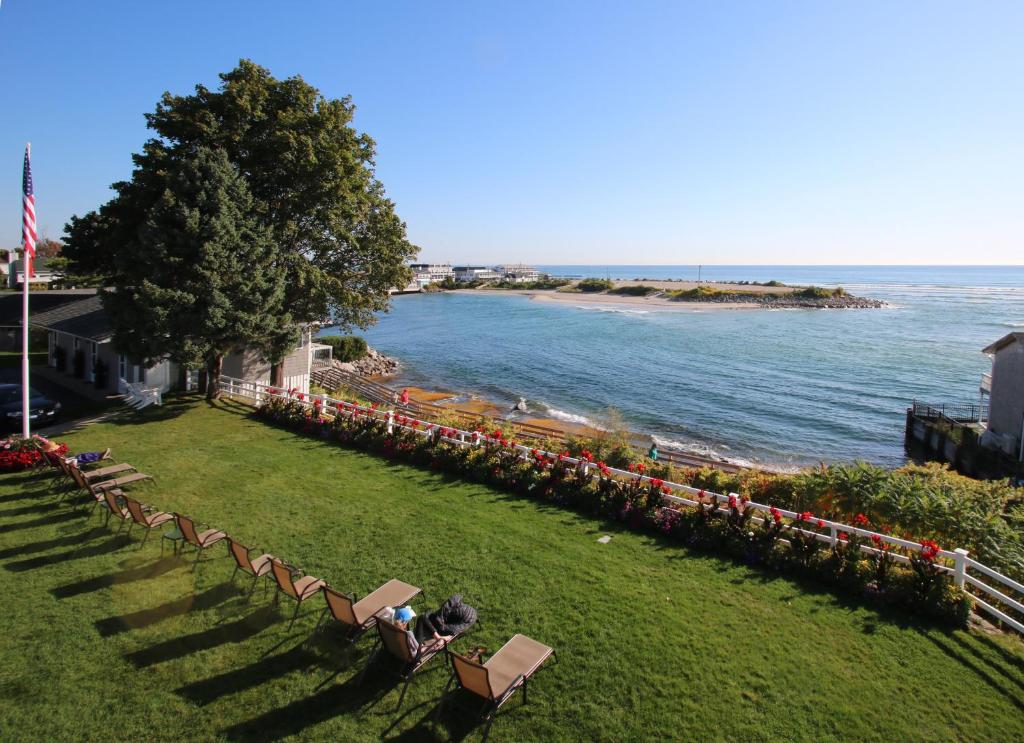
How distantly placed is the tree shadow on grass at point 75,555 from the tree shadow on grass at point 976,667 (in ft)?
45.1

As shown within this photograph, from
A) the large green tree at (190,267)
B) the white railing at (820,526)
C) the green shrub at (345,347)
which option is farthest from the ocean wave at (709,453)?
the green shrub at (345,347)

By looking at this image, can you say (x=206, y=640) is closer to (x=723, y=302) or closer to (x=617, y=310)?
(x=617, y=310)

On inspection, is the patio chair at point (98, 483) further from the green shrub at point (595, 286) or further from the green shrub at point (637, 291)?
the green shrub at point (595, 286)

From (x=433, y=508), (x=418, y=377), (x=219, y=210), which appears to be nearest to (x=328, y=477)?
(x=433, y=508)

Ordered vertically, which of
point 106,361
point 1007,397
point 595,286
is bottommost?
point 1007,397

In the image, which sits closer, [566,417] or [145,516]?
[145,516]

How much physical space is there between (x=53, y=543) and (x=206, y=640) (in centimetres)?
511

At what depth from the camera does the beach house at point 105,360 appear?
23141mm

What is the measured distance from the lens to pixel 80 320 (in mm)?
25500

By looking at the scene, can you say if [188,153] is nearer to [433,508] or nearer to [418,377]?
[433,508]

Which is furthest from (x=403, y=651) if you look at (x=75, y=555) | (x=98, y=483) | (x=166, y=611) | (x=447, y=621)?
(x=98, y=483)

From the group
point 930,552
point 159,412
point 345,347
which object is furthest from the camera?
point 345,347

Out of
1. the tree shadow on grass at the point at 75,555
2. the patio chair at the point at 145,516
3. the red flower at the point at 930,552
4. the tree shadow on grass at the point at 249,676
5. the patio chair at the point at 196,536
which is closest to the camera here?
the tree shadow on grass at the point at 249,676

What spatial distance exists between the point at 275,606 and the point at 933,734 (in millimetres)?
8841
